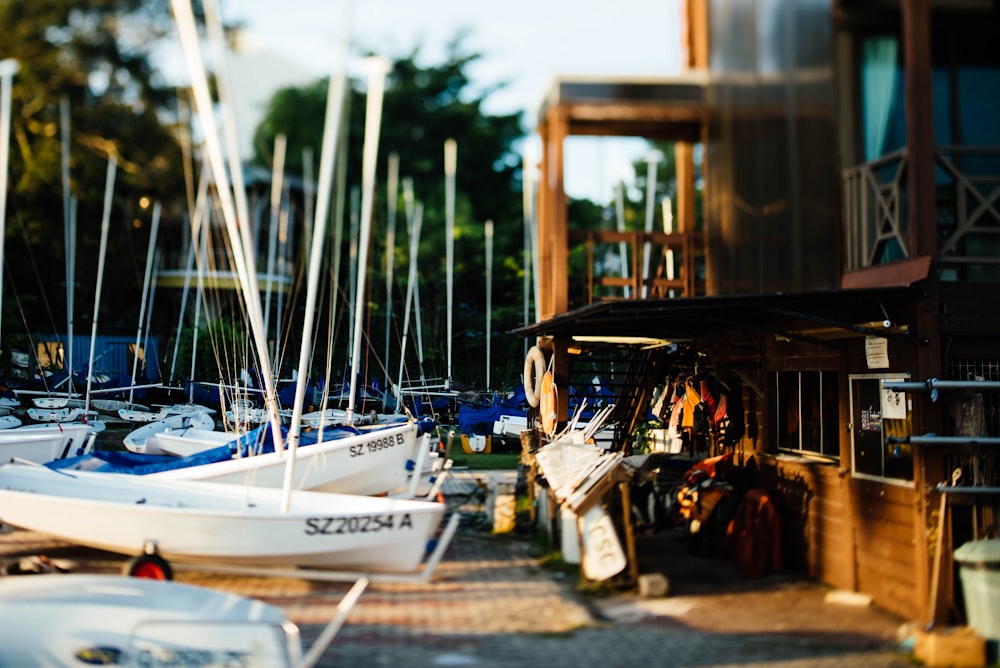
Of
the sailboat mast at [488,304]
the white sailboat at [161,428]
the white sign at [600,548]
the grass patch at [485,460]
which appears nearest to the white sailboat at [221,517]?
the white sign at [600,548]

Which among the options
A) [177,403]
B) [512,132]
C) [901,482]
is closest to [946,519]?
[901,482]

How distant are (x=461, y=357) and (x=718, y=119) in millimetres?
15880

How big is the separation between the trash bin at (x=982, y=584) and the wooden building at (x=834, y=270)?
33cm

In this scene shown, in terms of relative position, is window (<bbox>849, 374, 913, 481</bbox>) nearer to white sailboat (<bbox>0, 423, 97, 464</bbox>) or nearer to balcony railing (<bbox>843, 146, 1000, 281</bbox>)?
balcony railing (<bbox>843, 146, 1000, 281</bbox>)

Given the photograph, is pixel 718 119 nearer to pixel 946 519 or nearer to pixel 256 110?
pixel 946 519

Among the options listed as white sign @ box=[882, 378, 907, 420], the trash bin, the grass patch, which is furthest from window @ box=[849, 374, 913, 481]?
the grass patch

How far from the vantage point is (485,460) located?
21266mm

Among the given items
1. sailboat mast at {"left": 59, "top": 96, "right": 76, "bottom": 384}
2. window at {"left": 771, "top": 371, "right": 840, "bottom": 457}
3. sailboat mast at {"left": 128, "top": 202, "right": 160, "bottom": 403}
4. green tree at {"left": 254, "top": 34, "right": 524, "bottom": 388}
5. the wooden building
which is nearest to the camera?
the wooden building

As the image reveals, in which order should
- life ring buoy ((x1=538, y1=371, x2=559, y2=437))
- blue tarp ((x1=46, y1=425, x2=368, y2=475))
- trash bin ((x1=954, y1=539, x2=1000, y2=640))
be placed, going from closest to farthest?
trash bin ((x1=954, y1=539, x2=1000, y2=640)) → blue tarp ((x1=46, y1=425, x2=368, y2=475)) → life ring buoy ((x1=538, y1=371, x2=559, y2=437))

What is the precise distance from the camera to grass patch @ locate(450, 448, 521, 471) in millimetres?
19906

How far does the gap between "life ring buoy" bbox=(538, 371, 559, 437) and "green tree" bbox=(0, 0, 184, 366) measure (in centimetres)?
1982

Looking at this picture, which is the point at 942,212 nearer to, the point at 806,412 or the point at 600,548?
the point at 806,412

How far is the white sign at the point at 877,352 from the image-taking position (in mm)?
8680

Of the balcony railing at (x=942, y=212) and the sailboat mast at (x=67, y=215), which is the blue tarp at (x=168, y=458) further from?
the sailboat mast at (x=67, y=215)
